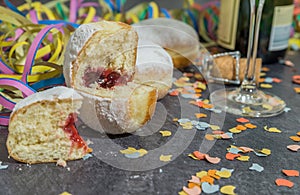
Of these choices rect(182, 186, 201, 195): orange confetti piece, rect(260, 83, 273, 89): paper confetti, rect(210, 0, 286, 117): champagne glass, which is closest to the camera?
rect(182, 186, 201, 195): orange confetti piece

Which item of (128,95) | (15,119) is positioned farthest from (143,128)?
(15,119)

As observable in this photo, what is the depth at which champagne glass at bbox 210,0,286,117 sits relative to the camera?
69 cm

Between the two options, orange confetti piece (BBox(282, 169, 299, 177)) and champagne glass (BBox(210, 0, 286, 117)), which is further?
champagne glass (BBox(210, 0, 286, 117))

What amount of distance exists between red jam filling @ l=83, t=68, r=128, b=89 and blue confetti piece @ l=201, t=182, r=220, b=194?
177mm

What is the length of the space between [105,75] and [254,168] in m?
0.22

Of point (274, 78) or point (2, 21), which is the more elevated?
point (2, 21)

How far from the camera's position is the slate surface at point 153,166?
1.62ft

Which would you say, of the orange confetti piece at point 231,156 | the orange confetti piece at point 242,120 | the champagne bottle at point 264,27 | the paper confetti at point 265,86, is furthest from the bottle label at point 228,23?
the orange confetti piece at point 231,156

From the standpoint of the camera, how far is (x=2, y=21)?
816 mm

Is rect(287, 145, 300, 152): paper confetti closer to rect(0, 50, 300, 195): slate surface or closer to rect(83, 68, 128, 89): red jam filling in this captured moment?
rect(0, 50, 300, 195): slate surface

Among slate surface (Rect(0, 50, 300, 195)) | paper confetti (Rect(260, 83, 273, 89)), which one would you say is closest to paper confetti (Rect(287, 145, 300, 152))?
slate surface (Rect(0, 50, 300, 195))

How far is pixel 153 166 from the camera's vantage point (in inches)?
21.0

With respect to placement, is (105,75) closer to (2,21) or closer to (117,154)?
(117,154)

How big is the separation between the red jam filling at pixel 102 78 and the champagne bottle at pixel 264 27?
1.24 ft
